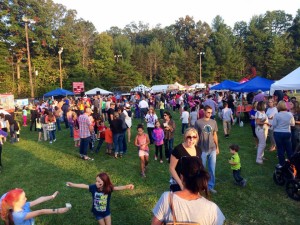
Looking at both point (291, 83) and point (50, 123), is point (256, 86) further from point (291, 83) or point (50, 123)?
point (50, 123)

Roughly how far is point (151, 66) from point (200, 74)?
33.1 feet

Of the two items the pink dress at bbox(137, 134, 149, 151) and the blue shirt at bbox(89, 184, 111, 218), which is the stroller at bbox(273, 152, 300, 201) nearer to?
the pink dress at bbox(137, 134, 149, 151)

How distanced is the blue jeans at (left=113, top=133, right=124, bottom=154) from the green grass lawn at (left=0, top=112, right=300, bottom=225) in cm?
33

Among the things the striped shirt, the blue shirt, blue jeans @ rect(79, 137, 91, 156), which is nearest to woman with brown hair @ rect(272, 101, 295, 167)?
the blue shirt

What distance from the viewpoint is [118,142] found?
28.6ft

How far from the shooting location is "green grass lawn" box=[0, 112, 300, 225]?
472cm

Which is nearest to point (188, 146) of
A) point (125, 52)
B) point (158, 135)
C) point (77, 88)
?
point (158, 135)

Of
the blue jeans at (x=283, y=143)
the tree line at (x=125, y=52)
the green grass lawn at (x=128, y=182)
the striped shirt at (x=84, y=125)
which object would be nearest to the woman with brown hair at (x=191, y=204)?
the green grass lawn at (x=128, y=182)

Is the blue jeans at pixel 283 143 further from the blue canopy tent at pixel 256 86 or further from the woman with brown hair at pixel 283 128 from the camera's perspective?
the blue canopy tent at pixel 256 86

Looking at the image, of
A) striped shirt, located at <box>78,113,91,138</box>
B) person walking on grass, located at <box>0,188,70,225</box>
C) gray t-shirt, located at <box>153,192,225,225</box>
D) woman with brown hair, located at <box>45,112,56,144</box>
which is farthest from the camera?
woman with brown hair, located at <box>45,112,56,144</box>

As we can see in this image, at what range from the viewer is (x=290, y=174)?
17.4 ft

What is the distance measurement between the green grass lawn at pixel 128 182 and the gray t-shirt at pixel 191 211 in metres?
2.74

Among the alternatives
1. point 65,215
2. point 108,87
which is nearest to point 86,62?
point 108,87

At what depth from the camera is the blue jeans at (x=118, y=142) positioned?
8633mm
